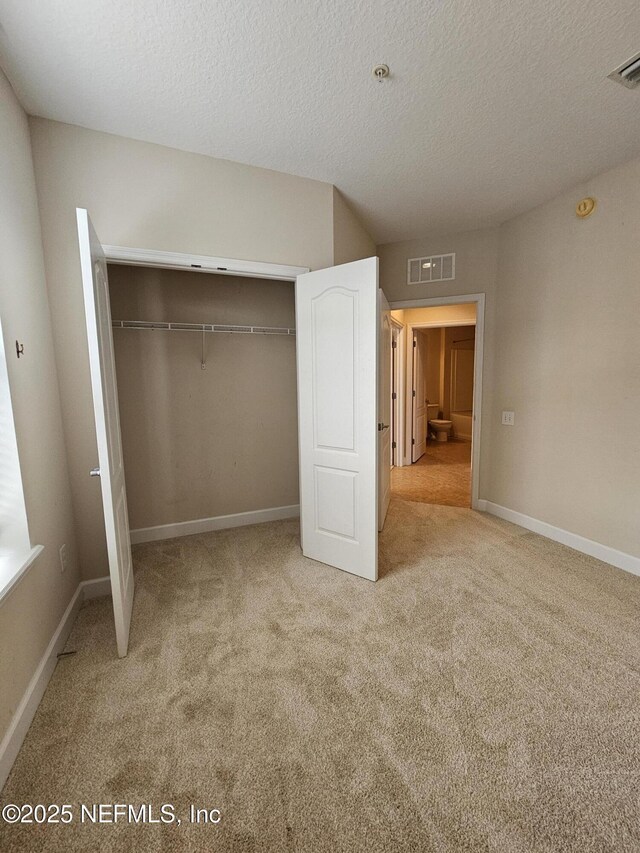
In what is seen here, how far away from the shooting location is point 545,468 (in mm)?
3158

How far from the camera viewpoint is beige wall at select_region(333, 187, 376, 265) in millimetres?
2791

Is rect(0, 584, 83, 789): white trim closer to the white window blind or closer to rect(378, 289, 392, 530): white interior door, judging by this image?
the white window blind

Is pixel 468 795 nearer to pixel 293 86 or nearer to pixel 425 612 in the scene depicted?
pixel 425 612

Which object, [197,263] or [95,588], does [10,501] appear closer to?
[95,588]

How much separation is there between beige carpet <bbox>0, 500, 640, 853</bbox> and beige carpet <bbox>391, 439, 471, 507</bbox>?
67.4 inches

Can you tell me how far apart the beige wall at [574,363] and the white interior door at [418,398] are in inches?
83.4

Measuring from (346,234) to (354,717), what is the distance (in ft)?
10.6

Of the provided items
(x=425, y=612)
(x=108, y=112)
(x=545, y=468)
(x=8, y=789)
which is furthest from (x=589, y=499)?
(x=108, y=112)

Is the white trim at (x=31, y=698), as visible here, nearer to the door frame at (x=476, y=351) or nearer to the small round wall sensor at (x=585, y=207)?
the door frame at (x=476, y=351)

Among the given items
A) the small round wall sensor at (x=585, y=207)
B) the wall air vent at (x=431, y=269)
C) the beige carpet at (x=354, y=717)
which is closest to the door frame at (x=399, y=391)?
the wall air vent at (x=431, y=269)

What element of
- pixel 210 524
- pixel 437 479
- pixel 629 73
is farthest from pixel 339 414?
pixel 437 479

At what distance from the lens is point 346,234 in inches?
119

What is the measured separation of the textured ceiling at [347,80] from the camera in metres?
1.43

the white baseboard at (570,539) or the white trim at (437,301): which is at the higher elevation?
the white trim at (437,301)
